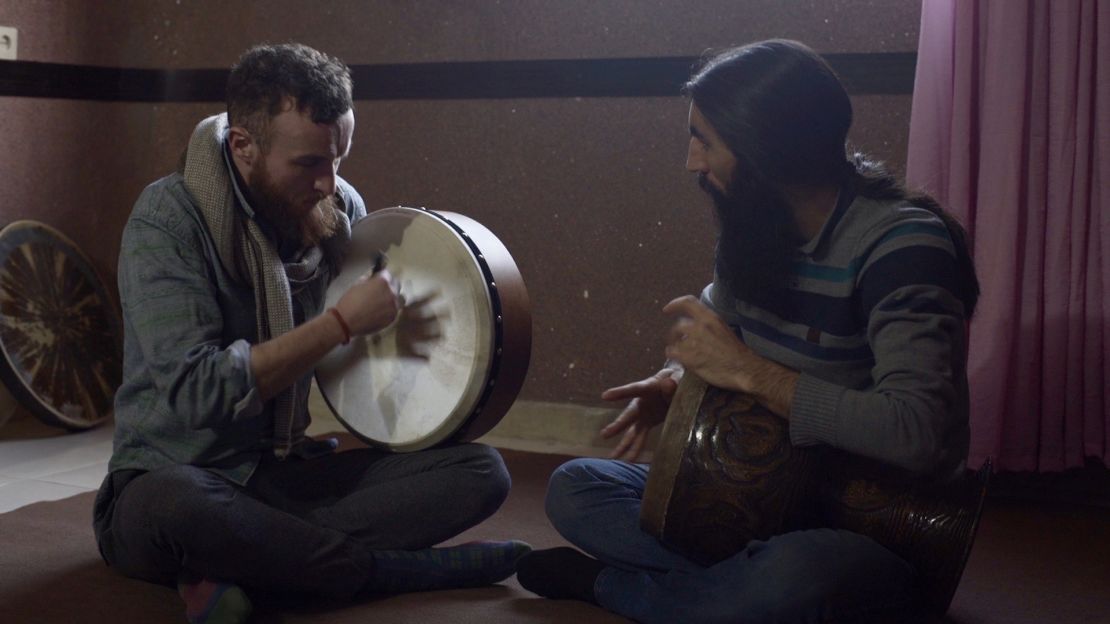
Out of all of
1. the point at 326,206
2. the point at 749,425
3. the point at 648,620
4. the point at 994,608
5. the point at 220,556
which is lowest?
the point at 994,608

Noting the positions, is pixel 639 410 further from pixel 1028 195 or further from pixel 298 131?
pixel 1028 195

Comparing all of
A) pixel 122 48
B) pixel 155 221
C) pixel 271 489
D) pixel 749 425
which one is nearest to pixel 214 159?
pixel 155 221

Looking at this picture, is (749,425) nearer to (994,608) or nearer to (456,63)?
(994,608)

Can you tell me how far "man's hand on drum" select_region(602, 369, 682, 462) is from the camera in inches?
83.2

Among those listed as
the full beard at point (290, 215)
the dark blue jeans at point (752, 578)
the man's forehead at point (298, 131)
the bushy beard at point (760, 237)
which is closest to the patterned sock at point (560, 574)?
the dark blue jeans at point (752, 578)

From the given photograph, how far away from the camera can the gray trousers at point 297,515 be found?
2.06 meters

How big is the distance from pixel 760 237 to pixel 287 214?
2.83 ft

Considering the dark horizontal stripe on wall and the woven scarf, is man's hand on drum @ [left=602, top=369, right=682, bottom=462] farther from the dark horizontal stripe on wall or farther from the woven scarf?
the dark horizontal stripe on wall

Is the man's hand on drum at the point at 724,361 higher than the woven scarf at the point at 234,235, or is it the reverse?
the woven scarf at the point at 234,235

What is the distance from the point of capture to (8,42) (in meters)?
3.83

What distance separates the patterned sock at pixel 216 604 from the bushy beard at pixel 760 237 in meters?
1.01

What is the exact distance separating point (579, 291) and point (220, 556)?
1.88 metres

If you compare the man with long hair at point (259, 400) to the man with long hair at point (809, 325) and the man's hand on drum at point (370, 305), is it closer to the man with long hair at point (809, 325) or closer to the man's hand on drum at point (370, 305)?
the man's hand on drum at point (370, 305)

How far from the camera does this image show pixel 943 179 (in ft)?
10.2
